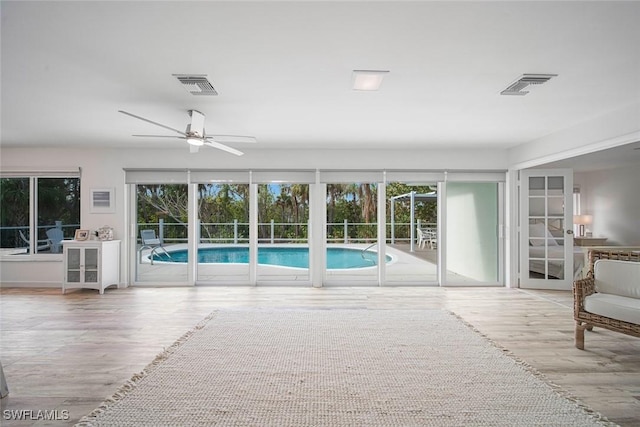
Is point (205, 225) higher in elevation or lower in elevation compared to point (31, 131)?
lower

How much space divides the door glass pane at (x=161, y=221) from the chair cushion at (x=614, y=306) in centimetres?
569

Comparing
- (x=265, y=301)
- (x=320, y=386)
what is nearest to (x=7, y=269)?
(x=265, y=301)

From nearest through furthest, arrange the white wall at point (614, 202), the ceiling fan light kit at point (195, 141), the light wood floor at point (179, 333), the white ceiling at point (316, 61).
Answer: the white ceiling at point (316, 61) < the light wood floor at point (179, 333) < the ceiling fan light kit at point (195, 141) < the white wall at point (614, 202)

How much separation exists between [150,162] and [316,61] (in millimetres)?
4517

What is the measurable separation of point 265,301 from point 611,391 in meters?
3.75

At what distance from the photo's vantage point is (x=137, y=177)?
6.22 metres

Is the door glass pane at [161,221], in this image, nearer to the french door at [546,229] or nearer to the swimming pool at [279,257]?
the swimming pool at [279,257]

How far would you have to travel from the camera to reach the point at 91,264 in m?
5.74

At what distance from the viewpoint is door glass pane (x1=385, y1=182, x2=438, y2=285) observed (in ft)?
26.2

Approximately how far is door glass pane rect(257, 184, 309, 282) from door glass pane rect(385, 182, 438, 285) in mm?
1887

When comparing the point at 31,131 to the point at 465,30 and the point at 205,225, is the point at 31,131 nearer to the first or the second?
the point at 205,225

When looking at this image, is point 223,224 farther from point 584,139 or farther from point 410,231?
point 584,139

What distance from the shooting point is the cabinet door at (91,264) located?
225 inches

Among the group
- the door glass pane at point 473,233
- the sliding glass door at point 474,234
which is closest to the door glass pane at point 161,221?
the sliding glass door at point 474,234
